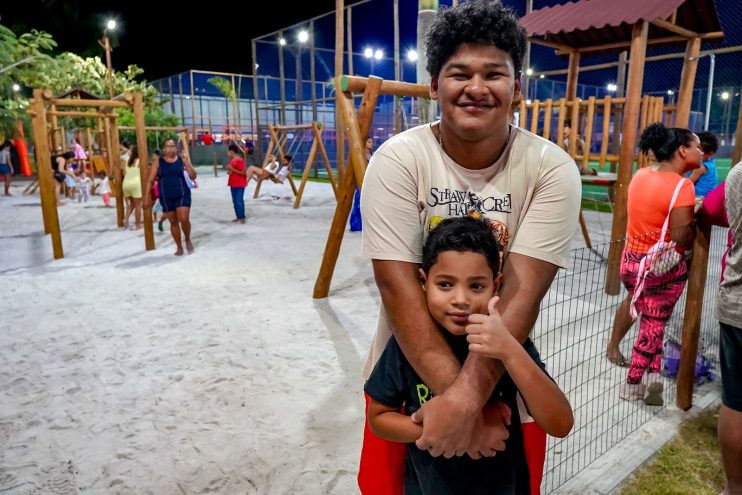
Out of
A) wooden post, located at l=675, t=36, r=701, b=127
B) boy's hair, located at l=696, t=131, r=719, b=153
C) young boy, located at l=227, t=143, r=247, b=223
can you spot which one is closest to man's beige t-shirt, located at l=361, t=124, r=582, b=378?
boy's hair, located at l=696, t=131, r=719, b=153

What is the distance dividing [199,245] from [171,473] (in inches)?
248

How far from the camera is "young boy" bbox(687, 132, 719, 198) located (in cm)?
588

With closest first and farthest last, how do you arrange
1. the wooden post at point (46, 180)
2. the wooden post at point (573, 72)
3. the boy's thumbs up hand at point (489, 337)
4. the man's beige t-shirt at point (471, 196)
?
the boy's thumbs up hand at point (489, 337) < the man's beige t-shirt at point (471, 196) < the wooden post at point (573, 72) < the wooden post at point (46, 180)

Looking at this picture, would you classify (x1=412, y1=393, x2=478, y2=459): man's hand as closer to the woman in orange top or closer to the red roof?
the woman in orange top

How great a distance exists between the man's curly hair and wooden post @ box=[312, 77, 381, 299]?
110 inches

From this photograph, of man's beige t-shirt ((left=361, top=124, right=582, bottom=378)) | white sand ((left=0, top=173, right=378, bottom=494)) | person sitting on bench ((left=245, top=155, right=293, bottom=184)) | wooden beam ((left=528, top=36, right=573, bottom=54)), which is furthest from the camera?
person sitting on bench ((left=245, top=155, right=293, bottom=184))

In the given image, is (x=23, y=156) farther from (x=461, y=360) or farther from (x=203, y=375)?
(x=461, y=360)

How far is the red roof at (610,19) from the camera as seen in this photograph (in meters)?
5.41

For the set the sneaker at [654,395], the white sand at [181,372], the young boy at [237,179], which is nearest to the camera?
the white sand at [181,372]

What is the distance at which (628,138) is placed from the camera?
5.75 m

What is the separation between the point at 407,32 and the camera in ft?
67.9

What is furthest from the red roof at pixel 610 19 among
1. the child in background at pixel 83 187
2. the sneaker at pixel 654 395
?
the child in background at pixel 83 187

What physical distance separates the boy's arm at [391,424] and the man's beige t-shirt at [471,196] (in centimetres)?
46

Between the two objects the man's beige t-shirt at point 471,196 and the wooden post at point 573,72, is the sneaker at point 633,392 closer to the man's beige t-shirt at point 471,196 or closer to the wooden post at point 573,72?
the man's beige t-shirt at point 471,196
